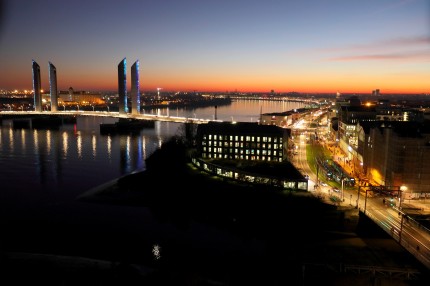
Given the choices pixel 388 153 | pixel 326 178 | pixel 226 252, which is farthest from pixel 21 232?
pixel 388 153

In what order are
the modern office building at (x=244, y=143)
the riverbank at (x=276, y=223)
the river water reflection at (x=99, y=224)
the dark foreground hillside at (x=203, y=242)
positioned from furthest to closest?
the modern office building at (x=244, y=143) → the river water reflection at (x=99, y=224) → the riverbank at (x=276, y=223) → the dark foreground hillside at (x=203, y=242)

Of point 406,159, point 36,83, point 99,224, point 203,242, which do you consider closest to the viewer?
point 203,242

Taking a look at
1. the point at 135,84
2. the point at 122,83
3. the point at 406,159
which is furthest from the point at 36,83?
the point at 406,159

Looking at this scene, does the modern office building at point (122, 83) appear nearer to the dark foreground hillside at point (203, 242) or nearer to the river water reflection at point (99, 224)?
the river water reflection at point (99, 224)

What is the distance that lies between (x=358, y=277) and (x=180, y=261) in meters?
2.07

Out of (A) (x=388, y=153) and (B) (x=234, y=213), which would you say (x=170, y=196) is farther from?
(A) (x=388, y=153)

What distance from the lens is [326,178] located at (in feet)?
24.5

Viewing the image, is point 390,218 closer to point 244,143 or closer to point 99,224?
point 99,224

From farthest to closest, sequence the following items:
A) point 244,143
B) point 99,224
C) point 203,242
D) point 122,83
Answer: point 122,83, point 244,143, point 99,224, point 203,242

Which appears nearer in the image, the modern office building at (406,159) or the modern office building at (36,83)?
the modern office building at (406,159)

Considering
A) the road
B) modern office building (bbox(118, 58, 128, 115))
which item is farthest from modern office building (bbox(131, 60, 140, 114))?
the road

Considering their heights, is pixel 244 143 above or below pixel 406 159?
below

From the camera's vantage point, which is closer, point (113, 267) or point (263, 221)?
point (113, 267)

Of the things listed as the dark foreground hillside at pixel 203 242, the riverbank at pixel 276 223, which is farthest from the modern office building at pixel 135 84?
the dark foreground hillside at pixel 203 242
